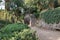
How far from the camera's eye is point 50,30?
34.1 ft

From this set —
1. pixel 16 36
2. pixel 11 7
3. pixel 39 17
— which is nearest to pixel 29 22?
pixel 39 17

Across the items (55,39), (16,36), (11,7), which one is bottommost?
(55,39)

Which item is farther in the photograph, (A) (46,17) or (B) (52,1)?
(B) (52,1)

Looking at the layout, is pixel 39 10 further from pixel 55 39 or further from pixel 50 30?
pixel 55 39

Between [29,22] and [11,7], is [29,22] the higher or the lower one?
the lower one

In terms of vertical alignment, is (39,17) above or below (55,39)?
above

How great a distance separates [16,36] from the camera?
159 inches

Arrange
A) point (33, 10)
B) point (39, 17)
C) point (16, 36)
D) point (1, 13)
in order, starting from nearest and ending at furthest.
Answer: point (16, 36) → point (1, 13) → point (39, 17) → point (33, 10)

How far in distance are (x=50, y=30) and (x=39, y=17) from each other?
1836mm

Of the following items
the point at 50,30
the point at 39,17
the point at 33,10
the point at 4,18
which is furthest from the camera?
the point at 33,10

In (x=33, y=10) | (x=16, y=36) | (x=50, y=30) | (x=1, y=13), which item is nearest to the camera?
(x=16, y=36)

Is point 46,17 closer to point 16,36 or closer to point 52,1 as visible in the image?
point 52,1

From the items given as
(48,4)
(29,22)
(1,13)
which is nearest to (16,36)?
(1,13)

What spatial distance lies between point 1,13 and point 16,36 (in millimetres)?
4883
